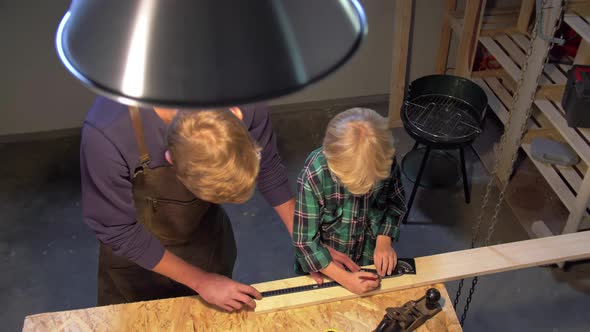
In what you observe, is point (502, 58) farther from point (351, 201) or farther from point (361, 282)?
point (361, 282)

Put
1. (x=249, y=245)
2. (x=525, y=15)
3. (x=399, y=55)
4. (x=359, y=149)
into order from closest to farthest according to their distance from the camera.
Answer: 1. (x=359, y=149)
2. (x=249, y=245)
3. (x=525, y=15)
4. (x=399, y=55)

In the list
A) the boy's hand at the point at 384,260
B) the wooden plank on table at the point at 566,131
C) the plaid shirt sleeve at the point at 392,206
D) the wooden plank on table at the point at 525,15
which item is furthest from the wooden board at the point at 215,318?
the wooden plank on table at the point at 525,15

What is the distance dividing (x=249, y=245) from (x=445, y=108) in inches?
56.0

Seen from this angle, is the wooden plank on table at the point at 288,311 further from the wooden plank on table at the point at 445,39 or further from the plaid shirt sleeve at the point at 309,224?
the wooden plank on table at the point at 445,39

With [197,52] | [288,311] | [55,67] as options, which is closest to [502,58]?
[288,311]

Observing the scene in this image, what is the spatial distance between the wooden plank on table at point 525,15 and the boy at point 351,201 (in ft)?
6.44

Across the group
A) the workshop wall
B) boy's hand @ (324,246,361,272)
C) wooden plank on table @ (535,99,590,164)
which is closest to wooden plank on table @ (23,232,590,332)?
boy's hand @ (324,246,361,272)

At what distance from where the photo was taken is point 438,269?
5.80 ft

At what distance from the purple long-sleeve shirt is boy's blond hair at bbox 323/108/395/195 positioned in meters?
0.24

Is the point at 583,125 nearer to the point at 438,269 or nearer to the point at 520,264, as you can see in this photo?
the point at 520,264

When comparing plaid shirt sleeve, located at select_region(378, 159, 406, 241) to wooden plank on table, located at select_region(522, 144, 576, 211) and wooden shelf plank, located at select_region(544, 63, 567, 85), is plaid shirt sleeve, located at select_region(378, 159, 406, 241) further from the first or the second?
wooden shelf plank, located at select_region(544, 63, 567, 85)

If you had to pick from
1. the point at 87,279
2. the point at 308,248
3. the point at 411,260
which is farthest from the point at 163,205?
the point at 87,279

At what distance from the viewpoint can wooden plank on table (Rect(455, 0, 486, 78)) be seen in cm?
318

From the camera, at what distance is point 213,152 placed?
1244 mm
